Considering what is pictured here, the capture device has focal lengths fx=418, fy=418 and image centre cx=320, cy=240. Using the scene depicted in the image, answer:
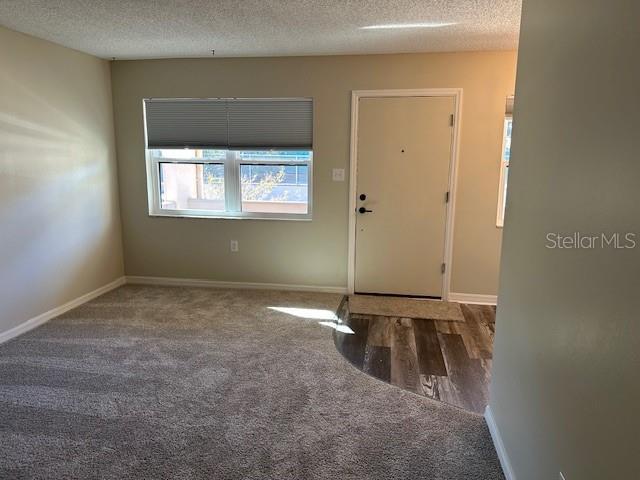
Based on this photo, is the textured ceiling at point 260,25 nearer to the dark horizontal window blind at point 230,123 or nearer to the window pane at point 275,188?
the dark horizontal window blind at point 230,123

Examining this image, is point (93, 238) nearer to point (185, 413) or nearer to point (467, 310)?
point (185, 413)

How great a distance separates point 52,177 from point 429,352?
11.2ft

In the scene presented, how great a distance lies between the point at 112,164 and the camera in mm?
4371

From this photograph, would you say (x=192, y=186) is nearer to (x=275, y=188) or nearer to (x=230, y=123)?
(x=230, y=123)

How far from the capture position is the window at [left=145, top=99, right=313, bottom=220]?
417 centimetres

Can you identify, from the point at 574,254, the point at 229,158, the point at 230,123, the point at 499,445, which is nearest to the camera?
the point at 574,254

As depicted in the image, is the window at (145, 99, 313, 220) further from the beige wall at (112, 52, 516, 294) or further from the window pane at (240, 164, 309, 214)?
the beige wall at (112, 52, 516, 294)

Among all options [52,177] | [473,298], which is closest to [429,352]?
[473,298]

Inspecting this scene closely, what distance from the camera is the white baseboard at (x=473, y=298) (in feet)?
13.5

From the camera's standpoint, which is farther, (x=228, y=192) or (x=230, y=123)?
(x=228, y=192)

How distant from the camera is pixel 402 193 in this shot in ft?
13.3

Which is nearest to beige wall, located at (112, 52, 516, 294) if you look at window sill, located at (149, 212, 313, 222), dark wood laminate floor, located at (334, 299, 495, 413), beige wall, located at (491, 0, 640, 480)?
window sill, located at (149, 212, 313, 222)

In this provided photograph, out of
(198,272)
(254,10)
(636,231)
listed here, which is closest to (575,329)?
(636,231)

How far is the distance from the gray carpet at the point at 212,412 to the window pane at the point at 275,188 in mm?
1400
